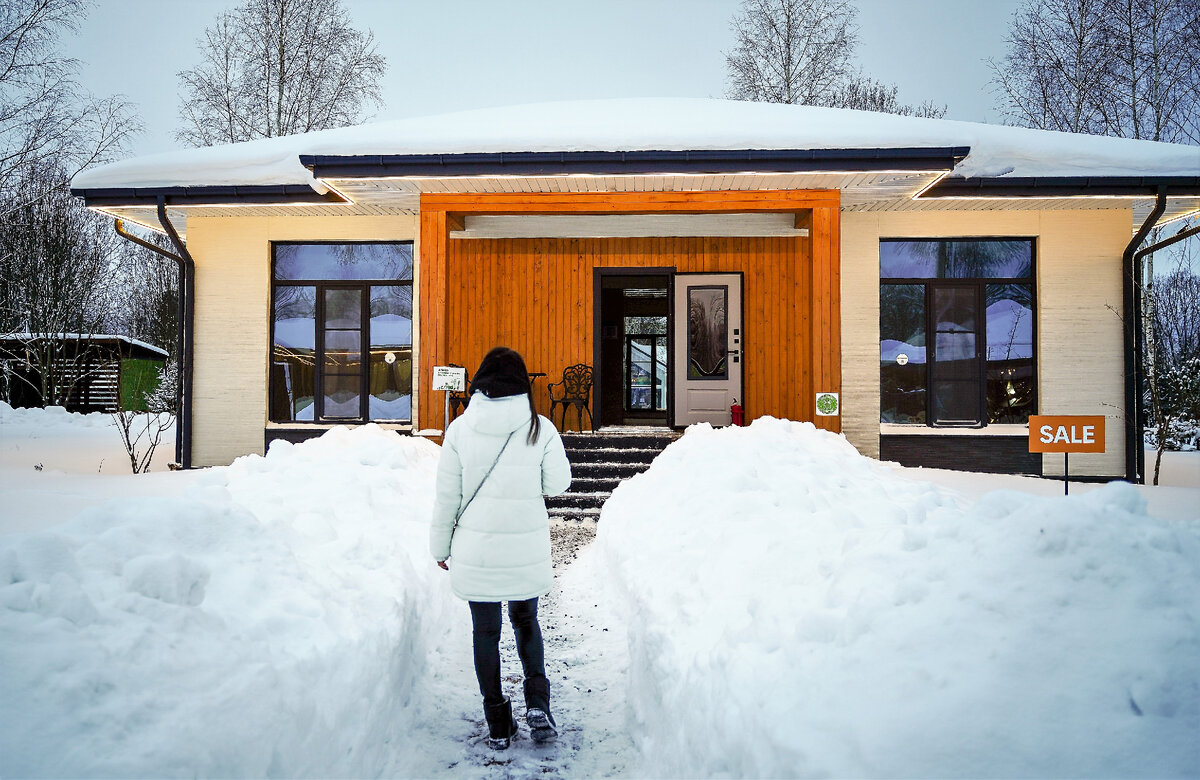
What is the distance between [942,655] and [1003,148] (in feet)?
22.5

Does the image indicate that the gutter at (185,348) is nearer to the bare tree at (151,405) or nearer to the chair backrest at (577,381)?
the bare tree at (151,405)

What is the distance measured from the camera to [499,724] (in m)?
2.58

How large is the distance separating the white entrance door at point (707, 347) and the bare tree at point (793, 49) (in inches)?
325

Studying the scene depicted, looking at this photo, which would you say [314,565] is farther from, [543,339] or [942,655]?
[543,339]

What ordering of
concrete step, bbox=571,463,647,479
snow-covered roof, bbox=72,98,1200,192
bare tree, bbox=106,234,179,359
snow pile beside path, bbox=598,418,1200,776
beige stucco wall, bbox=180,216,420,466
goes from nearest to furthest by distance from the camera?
snow pile beside path, bbox=598,418,1200,776
snow-covered roof, bbox=72,98,1200,192
concrete step, bbox=571,463,647,479
beige stucco wall, bbox=180,216,420,466
bare tree, bbox=106,234,179,359

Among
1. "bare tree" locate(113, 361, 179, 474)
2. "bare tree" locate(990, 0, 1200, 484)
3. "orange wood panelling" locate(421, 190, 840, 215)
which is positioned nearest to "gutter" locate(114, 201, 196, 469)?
"bare tree" locate(113, 361, 179, 474)

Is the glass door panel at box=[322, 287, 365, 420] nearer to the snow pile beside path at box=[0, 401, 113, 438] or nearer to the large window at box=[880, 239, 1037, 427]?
the large window at box=[880, 239, 1037, 427]

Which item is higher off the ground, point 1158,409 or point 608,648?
point 1158,409

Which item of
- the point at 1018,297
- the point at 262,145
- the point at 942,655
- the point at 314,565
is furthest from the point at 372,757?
the point at 1018,297

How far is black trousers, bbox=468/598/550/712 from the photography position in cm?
258

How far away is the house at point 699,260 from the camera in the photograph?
6.64 metres

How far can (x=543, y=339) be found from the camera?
29.6 feet

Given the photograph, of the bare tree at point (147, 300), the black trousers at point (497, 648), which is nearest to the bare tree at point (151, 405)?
the bare tree at point (147, 300)

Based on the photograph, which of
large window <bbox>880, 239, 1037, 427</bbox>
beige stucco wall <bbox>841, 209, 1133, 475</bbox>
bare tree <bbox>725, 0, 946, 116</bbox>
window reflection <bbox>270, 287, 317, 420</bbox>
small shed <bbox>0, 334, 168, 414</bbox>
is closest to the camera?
beige stucco wall <bbox>841, 209, 1133, 475</bbox>
